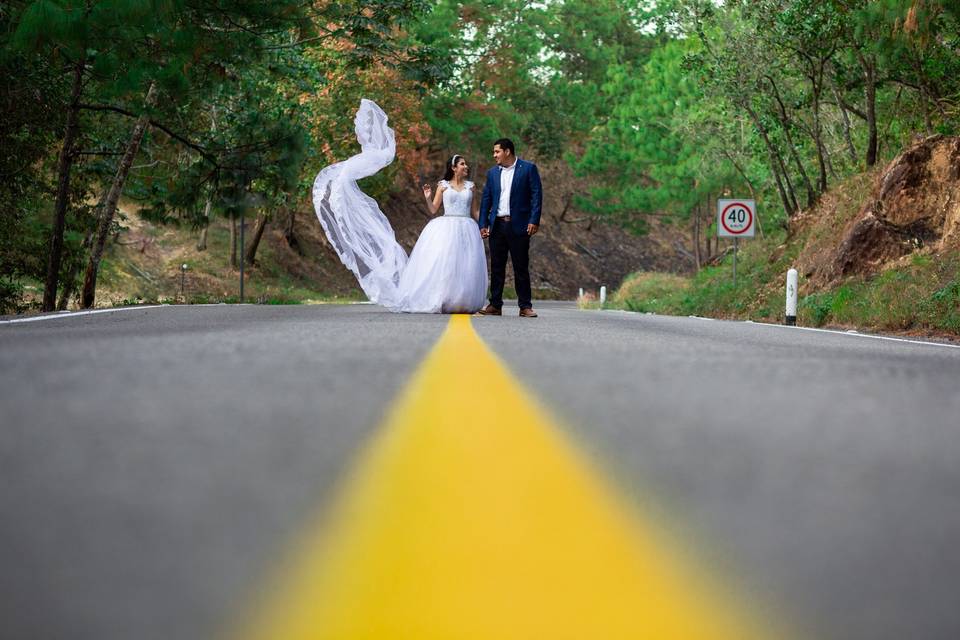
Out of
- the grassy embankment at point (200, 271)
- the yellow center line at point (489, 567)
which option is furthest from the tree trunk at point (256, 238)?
the yellow center line at point (489, 567)

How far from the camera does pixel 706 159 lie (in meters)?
44.2

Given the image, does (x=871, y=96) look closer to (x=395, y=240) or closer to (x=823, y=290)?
(x=823, y=290)

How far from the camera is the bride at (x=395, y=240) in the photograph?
1689 centimetres

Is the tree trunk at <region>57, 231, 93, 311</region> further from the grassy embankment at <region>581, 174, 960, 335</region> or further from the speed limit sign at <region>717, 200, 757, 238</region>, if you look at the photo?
the speed limit sign at <region>717, 200, 757, 238</region>

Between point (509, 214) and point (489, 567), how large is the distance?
50.5 feet

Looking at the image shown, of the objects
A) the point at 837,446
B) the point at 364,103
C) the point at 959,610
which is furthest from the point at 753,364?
the point at 364,103

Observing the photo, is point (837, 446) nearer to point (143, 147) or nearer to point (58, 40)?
point (58, 40)

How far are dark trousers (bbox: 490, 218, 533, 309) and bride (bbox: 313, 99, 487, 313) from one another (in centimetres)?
33

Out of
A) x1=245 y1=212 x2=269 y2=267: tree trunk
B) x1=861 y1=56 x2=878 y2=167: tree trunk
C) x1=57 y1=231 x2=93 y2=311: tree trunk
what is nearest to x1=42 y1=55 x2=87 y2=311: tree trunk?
x1=57 y1=231 x2=93 y2=311: tree trunk

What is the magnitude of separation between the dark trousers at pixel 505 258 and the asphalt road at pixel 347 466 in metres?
10.6

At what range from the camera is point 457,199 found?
17203mm

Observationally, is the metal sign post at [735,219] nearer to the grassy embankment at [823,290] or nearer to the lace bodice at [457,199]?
the grassy embankment at [823,290]

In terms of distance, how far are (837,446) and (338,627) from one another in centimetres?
210

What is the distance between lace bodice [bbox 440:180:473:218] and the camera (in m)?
17.1
